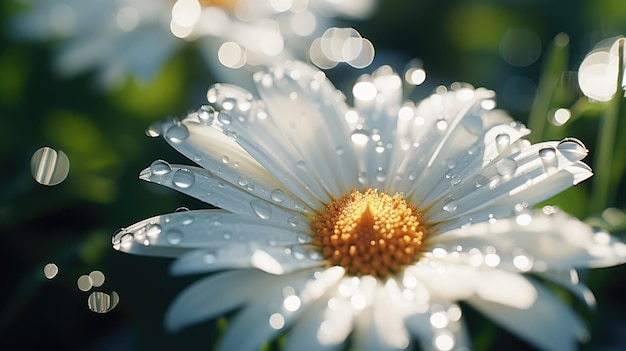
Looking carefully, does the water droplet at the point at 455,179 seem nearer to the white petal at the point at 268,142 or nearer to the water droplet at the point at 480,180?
the water droplet at the point at 480,180

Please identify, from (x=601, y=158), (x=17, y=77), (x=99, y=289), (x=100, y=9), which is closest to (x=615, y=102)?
(x=601, y=158)

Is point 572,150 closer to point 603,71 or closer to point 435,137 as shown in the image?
point 435,137

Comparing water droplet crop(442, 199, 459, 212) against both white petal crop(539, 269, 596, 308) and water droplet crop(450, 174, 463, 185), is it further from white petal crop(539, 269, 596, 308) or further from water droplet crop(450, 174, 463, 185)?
white petal crop(539, 269, 596, 308)

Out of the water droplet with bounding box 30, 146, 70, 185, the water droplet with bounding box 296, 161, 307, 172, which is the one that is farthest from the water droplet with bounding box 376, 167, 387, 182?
the water droplet with bounding box 30, 146, 70, 185

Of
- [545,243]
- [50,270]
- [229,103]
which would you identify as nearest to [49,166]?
[50,270]

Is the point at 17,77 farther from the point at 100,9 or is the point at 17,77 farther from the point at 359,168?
the point at 359,168
